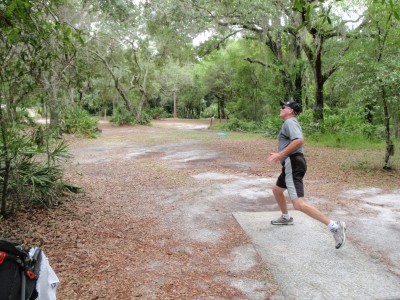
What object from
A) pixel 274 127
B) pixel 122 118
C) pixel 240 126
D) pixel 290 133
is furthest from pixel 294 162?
pixel 122 118

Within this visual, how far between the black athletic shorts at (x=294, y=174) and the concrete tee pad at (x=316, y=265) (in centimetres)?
59

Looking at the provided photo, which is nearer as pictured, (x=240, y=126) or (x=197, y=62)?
(x=197, y=62)

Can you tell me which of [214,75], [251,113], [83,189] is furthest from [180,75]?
[83,189]

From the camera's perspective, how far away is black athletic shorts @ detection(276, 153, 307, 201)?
4.01 metres

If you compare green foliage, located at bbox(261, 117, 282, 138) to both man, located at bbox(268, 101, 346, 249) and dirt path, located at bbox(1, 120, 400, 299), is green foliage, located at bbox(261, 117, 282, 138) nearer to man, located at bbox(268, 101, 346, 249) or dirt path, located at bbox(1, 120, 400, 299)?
dirt path, located at bbox(1, 120, 400, 299)

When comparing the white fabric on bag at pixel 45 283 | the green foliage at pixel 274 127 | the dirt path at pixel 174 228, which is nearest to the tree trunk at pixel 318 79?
the green foliage at pixel 274 127

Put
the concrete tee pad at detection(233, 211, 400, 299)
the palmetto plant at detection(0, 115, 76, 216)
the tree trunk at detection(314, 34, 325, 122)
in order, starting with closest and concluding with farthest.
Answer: the concrete tee pad at detection(233, 211, 400, 299) → the palmetto plant at detection(0, 115, 76, 216) → the tree trunk at detection(314, 34, 325, 122)

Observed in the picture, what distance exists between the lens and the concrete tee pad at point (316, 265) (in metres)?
3.00

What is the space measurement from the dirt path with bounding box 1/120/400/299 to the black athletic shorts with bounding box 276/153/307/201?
0.82m

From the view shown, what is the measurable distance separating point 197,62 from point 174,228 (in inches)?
650

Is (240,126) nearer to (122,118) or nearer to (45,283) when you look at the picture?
(122,118)

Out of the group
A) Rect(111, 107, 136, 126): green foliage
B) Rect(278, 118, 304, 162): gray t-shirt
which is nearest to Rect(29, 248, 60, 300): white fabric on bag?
Rect(278, 118, 304, 162): gray t-shirt

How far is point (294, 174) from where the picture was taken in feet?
13.3

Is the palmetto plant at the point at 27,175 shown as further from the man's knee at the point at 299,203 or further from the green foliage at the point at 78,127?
the green foliage at the point at 78,127
